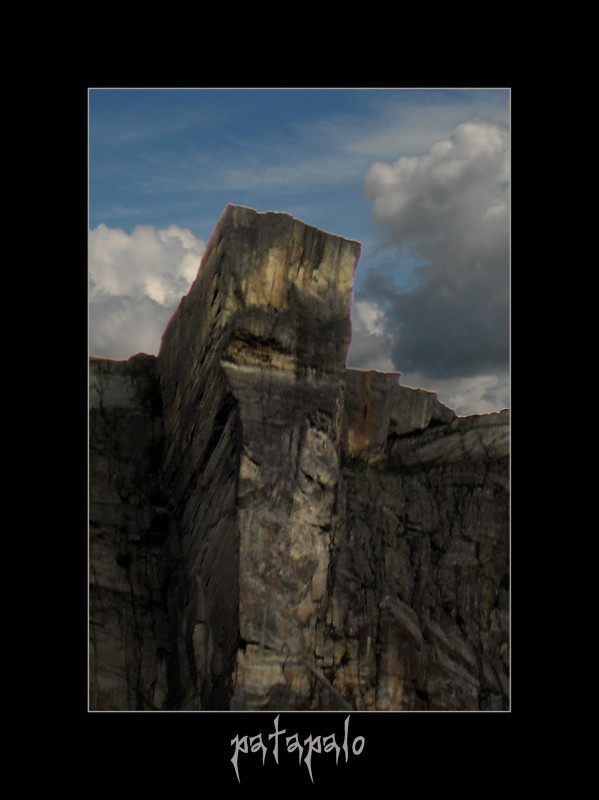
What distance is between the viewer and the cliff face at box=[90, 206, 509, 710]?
27.7 m

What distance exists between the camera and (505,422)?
1355 inches

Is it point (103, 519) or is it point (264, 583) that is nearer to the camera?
point (264, 583)

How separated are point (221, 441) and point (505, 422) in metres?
10.6

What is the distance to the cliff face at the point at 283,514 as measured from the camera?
90.7 ft

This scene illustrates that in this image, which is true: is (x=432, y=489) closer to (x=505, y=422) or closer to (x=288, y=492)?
(x=505, y=422)

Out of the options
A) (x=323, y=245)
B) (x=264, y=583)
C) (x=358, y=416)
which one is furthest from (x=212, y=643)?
(x=323, y=245)

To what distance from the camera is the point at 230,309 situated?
2888 centimetres

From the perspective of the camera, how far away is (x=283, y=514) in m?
28.0

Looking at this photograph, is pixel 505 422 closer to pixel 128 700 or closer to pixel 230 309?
pixel 230 309
